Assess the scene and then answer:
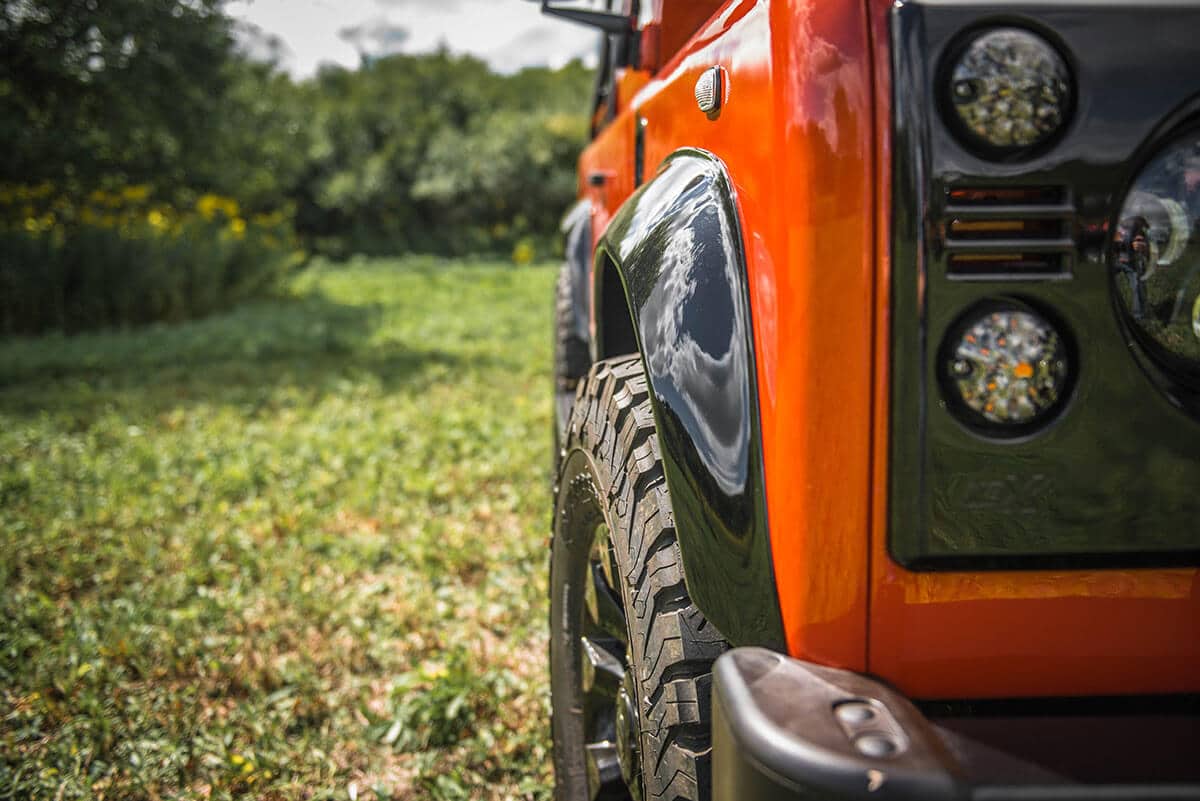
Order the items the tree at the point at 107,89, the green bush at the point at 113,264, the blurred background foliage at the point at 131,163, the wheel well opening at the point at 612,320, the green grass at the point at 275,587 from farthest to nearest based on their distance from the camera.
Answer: the tree at the point at 107,89 < the blurred background foliage at the point at 131,163 < the green bush at the point at 113,264 < the green grass at the point at 275,587 < the wheel well opening at the point at 612,320

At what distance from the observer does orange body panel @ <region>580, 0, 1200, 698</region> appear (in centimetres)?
91

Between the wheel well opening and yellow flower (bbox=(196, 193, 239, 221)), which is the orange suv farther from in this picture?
yellow flower (bbox=(196, 193, 239, 221))

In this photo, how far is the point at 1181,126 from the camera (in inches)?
35.2

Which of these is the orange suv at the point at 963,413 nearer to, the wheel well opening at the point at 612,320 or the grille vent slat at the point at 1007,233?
the grille vent slat at the point at 1007,233

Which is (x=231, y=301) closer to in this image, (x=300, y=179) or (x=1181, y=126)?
(x=1181, y=126)

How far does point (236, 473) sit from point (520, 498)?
4.58 feet

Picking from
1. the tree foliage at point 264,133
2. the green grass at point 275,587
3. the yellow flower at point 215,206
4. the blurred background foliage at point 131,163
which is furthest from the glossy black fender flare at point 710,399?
the yellow flower at point 215,206

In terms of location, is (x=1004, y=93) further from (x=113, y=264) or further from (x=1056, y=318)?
(x=113, y=264)

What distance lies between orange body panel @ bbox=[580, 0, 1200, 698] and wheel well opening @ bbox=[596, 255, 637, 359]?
2.51ft

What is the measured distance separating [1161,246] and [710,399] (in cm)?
49

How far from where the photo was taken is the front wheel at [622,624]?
42.8 inches

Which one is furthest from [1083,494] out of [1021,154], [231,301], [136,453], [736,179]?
[231,301]

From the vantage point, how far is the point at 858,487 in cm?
93

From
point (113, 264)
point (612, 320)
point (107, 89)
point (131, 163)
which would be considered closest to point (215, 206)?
point (131, 163)
